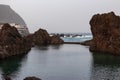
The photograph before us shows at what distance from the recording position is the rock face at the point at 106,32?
5254 inches

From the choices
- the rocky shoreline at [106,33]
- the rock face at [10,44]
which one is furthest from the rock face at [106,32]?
the rock face at [10,44]

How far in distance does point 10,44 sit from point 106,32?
45.2 metres

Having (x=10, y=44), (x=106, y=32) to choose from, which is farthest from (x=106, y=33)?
(x=10, y=44)

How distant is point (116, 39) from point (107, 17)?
15.7 m

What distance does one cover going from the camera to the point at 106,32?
465 ft

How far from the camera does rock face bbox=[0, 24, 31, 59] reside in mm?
116750

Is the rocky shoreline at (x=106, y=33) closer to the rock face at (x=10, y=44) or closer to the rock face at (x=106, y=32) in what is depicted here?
the rock face at (x=106, y=32)

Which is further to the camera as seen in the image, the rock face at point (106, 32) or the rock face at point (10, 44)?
the rock face at point (106, 32)

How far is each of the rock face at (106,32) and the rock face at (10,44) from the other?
112ft

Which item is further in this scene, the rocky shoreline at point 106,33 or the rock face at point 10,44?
the rocky shoreline at point 106,33

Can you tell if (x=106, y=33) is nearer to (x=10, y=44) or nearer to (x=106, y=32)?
(x=106, y=32)

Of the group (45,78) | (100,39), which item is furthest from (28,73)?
(100,39)

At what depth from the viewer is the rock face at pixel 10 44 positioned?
383ft

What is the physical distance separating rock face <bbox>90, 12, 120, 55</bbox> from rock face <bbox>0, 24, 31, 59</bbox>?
112ft
